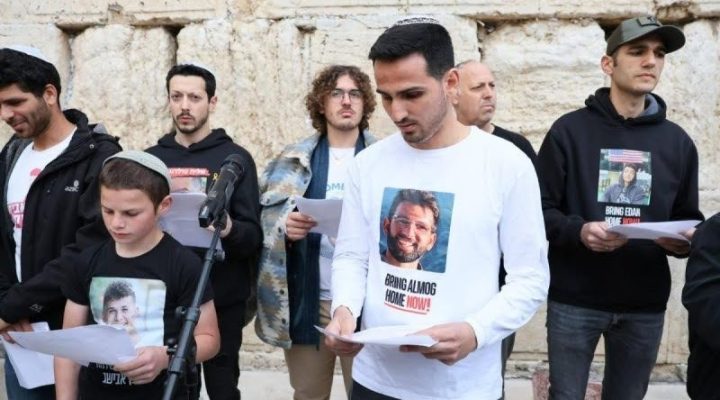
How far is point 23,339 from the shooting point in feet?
7.98

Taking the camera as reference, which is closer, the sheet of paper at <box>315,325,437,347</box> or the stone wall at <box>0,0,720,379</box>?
the sheet of paper at <box>315,325,437,347</box>

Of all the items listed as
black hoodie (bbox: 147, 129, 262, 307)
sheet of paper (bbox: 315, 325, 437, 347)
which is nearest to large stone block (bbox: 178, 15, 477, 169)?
black hoodie (bbox: 147, 129, 262, 307)

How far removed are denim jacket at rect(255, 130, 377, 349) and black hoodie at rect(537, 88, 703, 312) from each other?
41.2 inches

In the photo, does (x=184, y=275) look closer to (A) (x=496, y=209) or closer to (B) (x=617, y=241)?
(A) (x=496, y=209)

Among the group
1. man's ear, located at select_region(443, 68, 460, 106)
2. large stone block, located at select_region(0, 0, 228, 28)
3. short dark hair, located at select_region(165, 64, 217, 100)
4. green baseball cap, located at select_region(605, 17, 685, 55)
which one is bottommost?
man's ear, located at select_region(443, 68, 460, 106)

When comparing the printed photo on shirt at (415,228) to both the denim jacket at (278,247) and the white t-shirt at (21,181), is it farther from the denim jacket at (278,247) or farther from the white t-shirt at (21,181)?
the white t-shirt at (21,181)

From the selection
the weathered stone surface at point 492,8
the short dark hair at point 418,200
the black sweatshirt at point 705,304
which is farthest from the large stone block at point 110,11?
the black sweatshirt at point 705,304

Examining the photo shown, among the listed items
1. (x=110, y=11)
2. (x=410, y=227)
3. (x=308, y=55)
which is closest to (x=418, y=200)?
(x=410, y=227)

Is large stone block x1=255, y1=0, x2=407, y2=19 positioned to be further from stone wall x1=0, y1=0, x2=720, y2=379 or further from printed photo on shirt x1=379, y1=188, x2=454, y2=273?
printed photo on shirt x1=379, y1=188, x2=454, y2=273

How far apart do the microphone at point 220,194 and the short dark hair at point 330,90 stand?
102cm

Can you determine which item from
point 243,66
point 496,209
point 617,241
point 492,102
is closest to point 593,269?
point 617,241

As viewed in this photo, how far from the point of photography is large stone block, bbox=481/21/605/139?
4.73 metres

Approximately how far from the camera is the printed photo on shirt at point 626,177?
3129 mm

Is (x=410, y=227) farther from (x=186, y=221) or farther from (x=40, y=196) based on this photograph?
(x=40, y=196)
